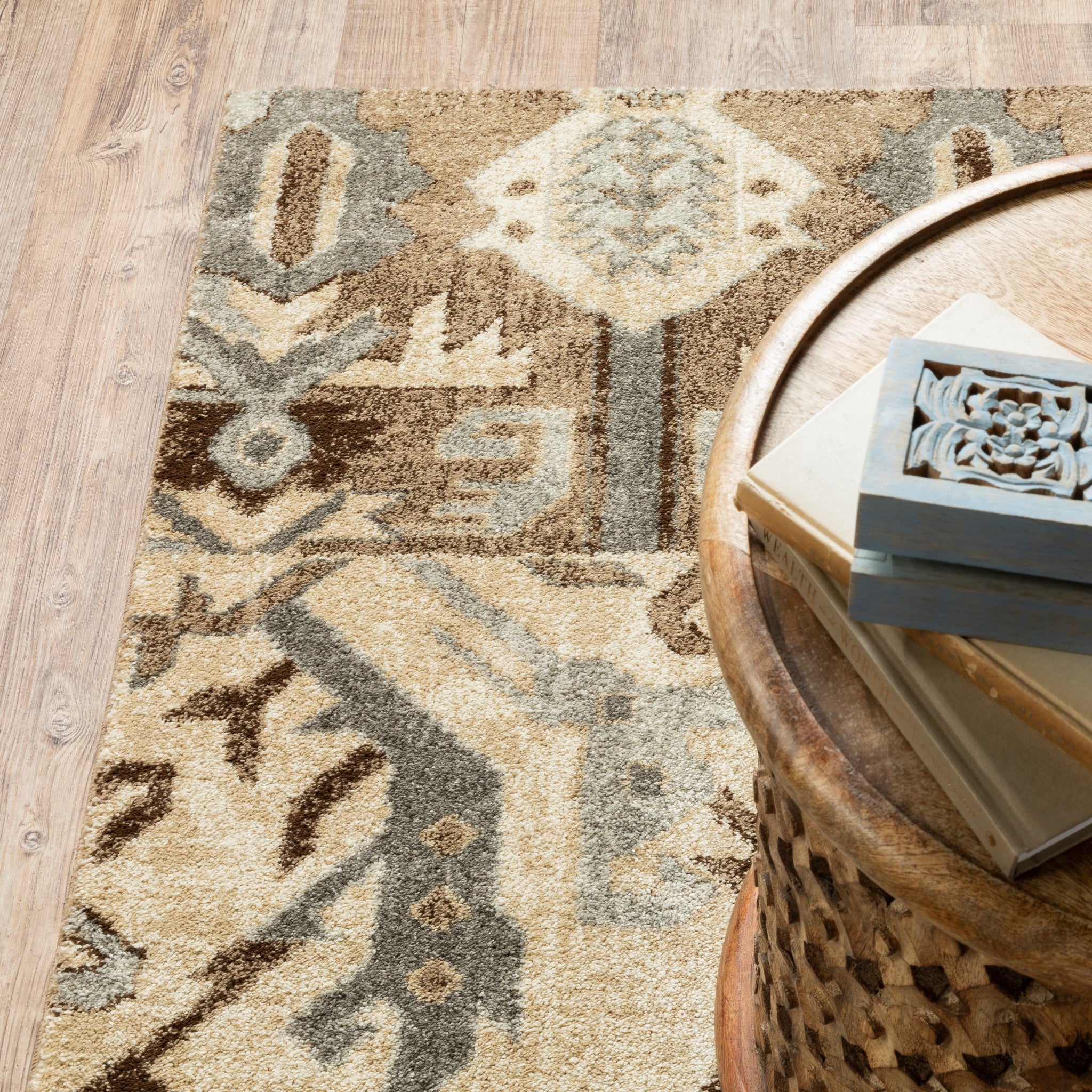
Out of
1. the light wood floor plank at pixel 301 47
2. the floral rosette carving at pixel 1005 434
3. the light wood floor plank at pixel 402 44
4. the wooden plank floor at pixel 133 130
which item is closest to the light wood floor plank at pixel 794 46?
the wooden plank floor at pixel 133 130

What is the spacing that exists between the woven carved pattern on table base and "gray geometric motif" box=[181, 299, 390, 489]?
0.74 metres

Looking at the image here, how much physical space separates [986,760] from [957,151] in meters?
1.19

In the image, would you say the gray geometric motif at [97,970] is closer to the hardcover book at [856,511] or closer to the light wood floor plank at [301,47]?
the hardcover book at [856,511]

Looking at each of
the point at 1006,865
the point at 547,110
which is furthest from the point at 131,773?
the point at 547,110

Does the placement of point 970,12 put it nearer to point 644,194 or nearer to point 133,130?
point 644,194

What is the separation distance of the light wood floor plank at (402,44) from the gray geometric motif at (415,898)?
0.90m

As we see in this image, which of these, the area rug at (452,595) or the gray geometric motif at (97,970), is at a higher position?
the area rug at (452,595)

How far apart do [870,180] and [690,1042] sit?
3.26 feet

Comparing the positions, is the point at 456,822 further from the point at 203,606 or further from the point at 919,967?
the point at 919,967

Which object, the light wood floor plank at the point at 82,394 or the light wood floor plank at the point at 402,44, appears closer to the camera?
the light wood floor plank at the point at 82,394

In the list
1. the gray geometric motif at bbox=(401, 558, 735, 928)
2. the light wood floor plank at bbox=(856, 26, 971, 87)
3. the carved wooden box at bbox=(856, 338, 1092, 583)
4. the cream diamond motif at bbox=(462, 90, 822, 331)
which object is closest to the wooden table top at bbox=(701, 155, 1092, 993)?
the carved wooden box at bbox=(856, 338, 1092, 583)

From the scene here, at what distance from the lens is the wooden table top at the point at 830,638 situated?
0.45 metres

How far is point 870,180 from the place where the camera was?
1430mm

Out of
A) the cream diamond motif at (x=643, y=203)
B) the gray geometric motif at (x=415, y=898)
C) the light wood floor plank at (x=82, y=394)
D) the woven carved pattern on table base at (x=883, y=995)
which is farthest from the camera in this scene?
the cream diamond motif at (x=643, y=203)
